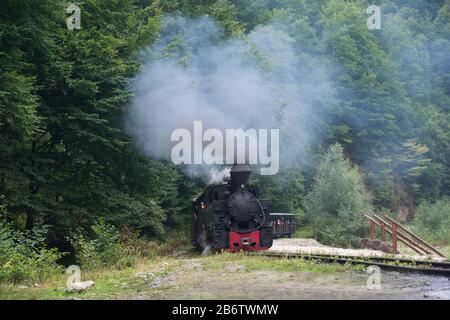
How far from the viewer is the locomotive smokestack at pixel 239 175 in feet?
56.2

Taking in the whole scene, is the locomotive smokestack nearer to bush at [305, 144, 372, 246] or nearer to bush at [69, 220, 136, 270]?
bush at [69, 220, 136, 270]

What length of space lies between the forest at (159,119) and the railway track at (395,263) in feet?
16.2

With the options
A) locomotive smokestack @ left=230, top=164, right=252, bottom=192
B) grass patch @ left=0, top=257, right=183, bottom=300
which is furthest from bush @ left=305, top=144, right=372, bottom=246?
grass patch @ left=0, top=257, right=183, bottom=300

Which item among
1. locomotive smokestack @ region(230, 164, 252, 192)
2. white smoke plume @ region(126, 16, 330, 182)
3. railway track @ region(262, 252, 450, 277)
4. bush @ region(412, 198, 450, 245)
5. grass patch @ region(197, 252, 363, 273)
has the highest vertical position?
white smoke plume @ region(126, 16, 330, 182)

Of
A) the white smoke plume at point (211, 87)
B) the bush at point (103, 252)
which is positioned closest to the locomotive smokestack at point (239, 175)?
the white smoke plume at point (211, 87)

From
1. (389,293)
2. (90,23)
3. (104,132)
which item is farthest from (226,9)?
(389,293)

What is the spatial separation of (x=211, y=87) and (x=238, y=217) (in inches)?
218

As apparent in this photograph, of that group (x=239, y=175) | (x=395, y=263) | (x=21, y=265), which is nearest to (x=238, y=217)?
(x=239, y=175)

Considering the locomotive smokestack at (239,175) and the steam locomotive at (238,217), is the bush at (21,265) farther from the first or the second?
the locomotive smokestack at (239,175)

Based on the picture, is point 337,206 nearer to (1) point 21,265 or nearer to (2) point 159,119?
(2) point 159,119

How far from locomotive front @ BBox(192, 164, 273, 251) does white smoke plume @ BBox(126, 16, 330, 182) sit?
240 cm

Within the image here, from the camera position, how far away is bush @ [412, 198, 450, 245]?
28.3 metres

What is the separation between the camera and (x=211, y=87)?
20.7m
